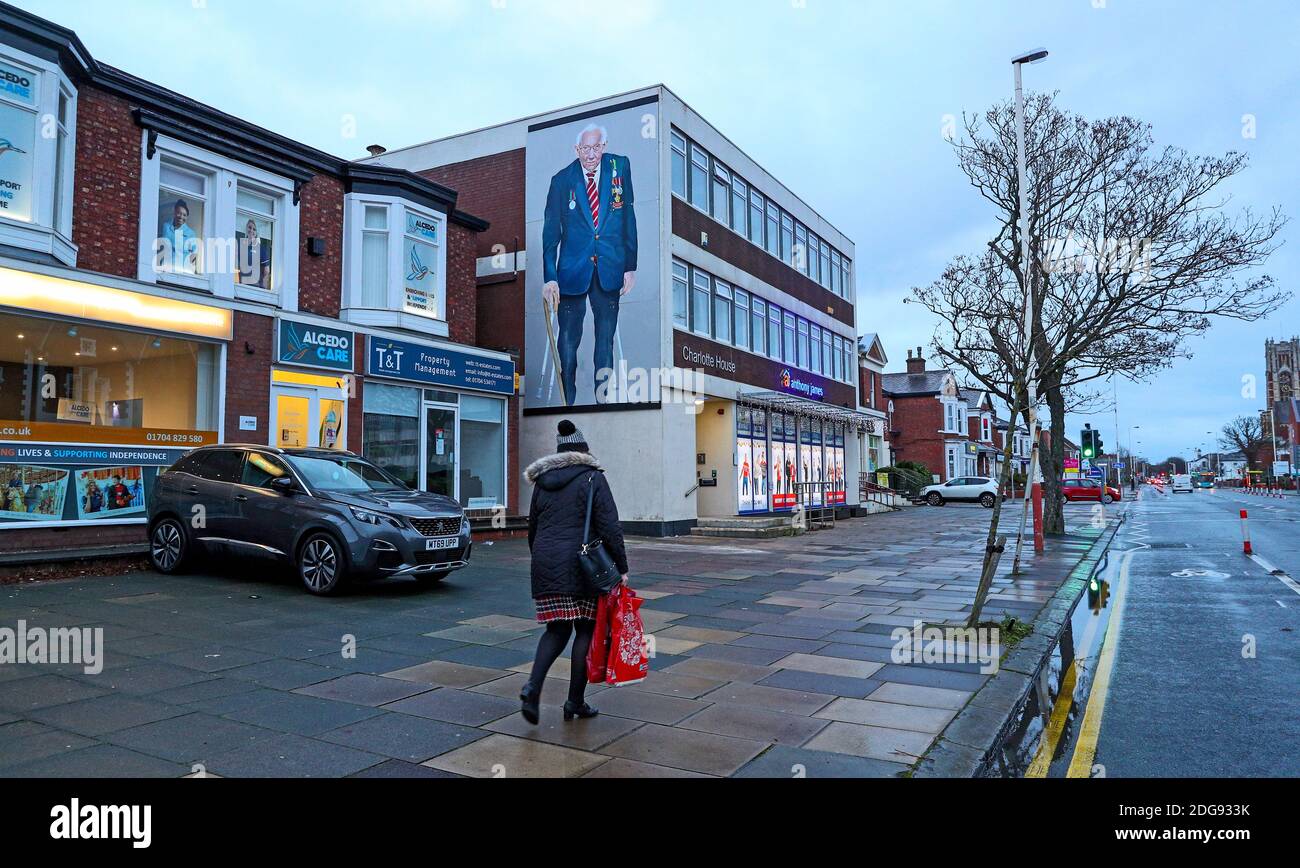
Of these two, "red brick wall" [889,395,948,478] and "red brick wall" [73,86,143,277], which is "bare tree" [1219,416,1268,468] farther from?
"red brick wall" [73,86,143,277]

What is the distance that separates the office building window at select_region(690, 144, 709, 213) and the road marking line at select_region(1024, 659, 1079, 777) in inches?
672

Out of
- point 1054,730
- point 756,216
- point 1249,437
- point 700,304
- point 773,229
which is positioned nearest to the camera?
point 1054,730

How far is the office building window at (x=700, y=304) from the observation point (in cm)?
2141

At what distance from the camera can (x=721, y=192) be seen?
23.3 metres

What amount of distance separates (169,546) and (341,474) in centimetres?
261

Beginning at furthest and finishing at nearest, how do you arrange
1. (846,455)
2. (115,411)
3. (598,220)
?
1. (846,455)
2. (598,220)
3. (115,411)

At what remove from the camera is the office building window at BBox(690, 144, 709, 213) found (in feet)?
70.9

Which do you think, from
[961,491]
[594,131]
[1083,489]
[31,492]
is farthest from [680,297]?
[1083,489]

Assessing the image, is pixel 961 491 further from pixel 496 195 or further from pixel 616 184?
pixel 496 195

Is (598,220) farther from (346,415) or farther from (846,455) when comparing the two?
(846,455)

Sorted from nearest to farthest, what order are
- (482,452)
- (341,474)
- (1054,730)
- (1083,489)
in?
(1054,730) < (341,474) < (482,452) < (1083,489)

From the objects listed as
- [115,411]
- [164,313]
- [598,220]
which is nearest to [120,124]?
[164,313]

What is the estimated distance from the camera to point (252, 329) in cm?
1395

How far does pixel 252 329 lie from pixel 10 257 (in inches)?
139
